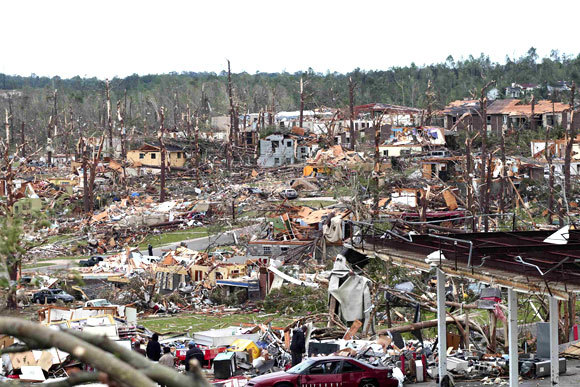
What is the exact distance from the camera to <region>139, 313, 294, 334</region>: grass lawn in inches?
963

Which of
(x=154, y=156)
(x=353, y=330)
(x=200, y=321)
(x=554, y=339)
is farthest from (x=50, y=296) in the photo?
(x=154, y=156)

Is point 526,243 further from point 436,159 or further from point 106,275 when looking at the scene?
point 436,159

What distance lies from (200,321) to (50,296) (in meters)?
5.45

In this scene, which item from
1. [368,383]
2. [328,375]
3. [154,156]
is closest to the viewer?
[328,375]

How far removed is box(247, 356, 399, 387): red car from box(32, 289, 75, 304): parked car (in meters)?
14.8

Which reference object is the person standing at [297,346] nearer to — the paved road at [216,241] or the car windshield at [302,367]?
the car windshield at [302,367]

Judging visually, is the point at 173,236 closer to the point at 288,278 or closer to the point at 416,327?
the point at 288,278

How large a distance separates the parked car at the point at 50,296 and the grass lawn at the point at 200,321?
3.08 m

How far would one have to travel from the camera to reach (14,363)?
16.7m

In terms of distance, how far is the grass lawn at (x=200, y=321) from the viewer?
24453 mm

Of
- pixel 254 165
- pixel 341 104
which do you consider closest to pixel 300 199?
pixel 254 165

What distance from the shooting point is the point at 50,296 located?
1095 inches

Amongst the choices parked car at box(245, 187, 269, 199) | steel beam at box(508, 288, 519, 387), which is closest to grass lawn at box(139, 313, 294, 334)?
steel beam at box(508, 288, 519, 387)

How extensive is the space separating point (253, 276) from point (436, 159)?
27.5 metres
